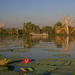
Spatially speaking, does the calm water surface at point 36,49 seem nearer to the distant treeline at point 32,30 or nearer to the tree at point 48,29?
the distant treeline at point 32,30

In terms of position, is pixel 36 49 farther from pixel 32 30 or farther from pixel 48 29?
pixel 48 29

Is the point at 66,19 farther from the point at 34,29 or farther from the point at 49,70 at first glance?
the point at 49,70

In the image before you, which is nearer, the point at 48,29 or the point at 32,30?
the point at 32,30

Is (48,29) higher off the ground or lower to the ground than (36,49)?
higher

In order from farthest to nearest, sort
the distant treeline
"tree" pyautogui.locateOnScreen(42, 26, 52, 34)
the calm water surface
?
"tree" pyautogui.locateOnScreen(42, 26, 52, 34), the distant treeline, the calm water surface

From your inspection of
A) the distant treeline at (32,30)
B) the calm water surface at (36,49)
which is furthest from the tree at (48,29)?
the calm water surface at (36,49)

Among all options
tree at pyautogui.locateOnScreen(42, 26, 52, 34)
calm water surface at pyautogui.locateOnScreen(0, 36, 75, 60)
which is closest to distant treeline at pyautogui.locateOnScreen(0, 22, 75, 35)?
tree at pyautogui.locateOnScreen(42, 26, 52, 34)

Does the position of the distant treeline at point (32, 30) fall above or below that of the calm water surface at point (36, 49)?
above

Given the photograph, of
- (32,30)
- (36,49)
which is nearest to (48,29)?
(32,30)

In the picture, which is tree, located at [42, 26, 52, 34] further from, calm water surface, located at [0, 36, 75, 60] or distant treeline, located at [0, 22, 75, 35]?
calm water surface, located at [0, 36, 75, 60]

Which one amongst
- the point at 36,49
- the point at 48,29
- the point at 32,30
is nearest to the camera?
the point at 36,49

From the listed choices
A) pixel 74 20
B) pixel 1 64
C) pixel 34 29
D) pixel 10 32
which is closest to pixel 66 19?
pixel 74 20

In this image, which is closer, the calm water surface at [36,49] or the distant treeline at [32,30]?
the calm water surface at [36,49]

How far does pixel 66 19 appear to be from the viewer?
58656mm
